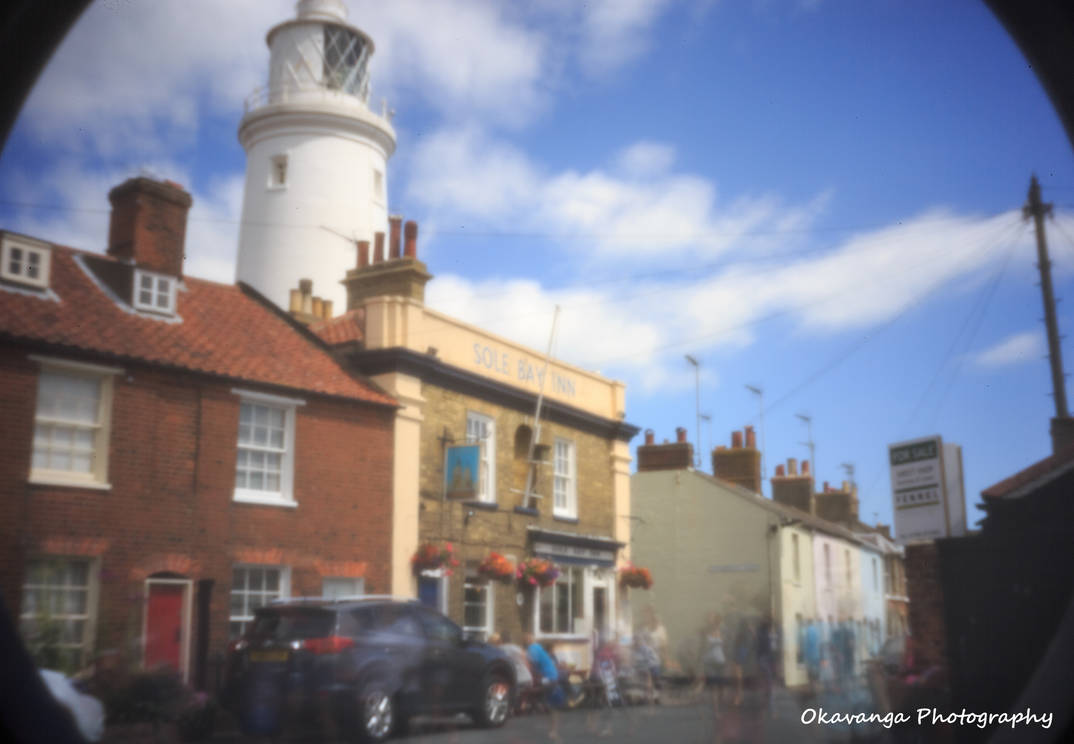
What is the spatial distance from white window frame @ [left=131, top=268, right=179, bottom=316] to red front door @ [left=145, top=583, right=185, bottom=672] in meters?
1.27

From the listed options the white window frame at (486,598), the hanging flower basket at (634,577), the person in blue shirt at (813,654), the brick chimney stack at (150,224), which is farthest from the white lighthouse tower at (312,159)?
the person in blue shirt at (813,654)

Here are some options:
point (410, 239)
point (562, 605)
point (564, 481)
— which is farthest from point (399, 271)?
point (562, 605)

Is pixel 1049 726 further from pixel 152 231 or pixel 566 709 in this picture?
pixel 152 231

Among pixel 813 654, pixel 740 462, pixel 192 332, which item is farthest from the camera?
pixel 740 462

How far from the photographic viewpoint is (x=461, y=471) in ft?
15.6

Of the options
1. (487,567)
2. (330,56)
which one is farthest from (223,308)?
(330,56)

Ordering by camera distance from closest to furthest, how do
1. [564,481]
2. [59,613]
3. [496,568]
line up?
[59,613] → [496,568] → [564,481]

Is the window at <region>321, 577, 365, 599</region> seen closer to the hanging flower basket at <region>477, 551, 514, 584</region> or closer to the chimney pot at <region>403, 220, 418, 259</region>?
the hanging flower basket at <region>477, 551, 514, 584</region>

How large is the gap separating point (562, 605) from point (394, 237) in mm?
4034

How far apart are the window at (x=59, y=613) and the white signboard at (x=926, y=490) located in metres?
2.97

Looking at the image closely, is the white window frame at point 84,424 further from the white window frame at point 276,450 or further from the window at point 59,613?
the white window frame at point 276,450

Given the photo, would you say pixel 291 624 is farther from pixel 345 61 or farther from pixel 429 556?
pixel 345 61

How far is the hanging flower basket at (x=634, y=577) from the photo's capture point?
5633 millimetres

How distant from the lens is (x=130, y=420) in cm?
351
